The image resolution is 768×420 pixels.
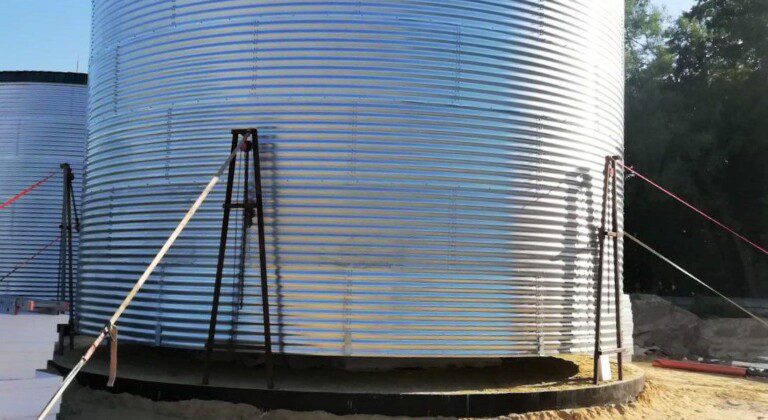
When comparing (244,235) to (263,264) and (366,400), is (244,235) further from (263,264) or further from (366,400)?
(366,400)

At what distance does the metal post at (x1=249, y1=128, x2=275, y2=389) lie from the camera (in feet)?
29.7

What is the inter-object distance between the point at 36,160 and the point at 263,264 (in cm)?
1342

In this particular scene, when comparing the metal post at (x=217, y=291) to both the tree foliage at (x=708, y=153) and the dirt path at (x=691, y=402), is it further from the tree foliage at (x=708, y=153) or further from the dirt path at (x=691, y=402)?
the tree foliage at (x=708, y=153)

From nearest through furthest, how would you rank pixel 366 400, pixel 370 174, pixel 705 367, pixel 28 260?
1. pixel 366 400
2. pixel 370 174
3. pixel 705 367
4. pixel 28 260

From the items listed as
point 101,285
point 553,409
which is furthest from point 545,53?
point 101,285

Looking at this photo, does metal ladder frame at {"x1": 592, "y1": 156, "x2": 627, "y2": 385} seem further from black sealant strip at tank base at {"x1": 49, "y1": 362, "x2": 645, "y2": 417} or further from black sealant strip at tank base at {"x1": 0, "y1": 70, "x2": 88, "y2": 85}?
black sealant strip at tank base at {"x1": 0, "y1": 70, "x2": 88, "y2": 85}

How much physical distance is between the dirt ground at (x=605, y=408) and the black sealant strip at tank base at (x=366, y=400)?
0.30ft

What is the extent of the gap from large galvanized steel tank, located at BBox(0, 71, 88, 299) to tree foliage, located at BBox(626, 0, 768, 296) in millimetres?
22576

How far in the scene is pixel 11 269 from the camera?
19500mm

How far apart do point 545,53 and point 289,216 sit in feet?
14.3

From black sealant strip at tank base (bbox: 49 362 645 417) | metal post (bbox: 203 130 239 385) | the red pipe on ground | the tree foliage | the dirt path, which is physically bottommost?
the red pipe on ground

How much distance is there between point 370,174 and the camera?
9656 mm

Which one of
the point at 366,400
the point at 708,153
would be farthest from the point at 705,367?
the point at 708,153

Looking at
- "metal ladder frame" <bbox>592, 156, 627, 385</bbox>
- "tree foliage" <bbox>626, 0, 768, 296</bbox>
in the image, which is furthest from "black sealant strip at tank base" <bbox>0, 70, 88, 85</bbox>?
"tree foliage" <bbox>626, 0, 768, 296</bbox>
